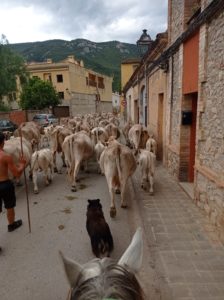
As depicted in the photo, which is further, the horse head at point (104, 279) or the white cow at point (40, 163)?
the white cow at point (40, 163)

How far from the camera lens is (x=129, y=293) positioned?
1389mm

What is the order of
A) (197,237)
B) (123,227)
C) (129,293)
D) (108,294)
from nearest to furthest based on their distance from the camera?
(108,294) < (129,293) < (197,237) < (123,227)

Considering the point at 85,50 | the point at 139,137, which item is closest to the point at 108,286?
the point at 139,137

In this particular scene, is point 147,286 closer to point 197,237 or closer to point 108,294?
point 197,237

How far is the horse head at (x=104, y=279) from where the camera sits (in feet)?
4.33

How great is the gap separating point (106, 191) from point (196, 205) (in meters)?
2.54

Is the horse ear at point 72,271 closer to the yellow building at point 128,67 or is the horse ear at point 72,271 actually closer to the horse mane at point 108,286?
the horse mane at point 108,286

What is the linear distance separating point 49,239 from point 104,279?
12.7ft

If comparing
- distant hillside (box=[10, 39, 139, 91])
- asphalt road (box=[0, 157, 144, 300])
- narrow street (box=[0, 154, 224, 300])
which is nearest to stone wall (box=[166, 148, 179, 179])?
narrow street (box=[0, 154, 224, 300])

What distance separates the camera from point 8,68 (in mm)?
28078

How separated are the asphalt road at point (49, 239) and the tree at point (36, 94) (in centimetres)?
2862

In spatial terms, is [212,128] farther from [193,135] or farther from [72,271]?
[72,271]

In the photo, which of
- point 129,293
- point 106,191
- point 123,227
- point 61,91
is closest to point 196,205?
point 123,227

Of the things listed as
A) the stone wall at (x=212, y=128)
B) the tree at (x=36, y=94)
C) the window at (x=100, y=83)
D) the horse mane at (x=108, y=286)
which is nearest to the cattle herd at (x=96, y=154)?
the stone wall at (x=212, y=128)
